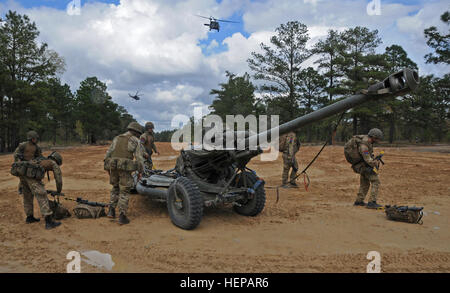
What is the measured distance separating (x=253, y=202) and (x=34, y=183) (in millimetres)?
4094

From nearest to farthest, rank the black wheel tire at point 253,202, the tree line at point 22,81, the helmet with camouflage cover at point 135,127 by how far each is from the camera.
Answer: the black wheel tire at point 253,202, the helmet with camouflage cover at point 135,127, the tree line at point 22,81

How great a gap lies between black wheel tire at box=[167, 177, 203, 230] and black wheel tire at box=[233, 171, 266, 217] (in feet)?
4.17

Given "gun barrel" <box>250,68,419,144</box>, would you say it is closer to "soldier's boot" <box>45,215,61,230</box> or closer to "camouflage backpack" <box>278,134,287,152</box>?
"soldier's boot" <box>45,215,61,230</box>

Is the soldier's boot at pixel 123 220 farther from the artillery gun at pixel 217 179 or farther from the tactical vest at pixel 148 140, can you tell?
the tactical vest at pixel 148 140

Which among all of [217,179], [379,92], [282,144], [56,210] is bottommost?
[56,210]

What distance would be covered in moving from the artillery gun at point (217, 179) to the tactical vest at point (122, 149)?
0.80 metres

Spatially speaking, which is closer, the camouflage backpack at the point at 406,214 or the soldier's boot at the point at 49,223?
the soldier's boot at the point at 49,223

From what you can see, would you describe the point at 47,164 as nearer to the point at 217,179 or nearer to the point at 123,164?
the point at 123,164

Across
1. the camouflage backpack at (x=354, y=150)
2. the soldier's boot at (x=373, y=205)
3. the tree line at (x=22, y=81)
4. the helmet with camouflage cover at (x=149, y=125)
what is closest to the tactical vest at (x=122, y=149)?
the helmet with camouflage cover at (x=149, y=125)

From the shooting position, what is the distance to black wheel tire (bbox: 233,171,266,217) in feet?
20.0

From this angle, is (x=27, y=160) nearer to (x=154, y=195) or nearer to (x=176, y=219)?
(x=154, y=195)

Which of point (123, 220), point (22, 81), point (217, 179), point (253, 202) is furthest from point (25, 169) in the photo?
point (22, 81)

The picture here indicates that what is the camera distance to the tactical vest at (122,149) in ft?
19.7

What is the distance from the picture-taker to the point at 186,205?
17.4ft
